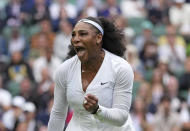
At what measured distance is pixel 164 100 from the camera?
35.1 feet

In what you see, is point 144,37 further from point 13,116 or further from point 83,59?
point 83,59

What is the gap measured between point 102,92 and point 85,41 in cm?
46

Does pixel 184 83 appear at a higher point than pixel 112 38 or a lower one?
lower

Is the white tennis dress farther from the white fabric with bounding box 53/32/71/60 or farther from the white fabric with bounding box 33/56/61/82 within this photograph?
the white fabric with bounding box 53/32/71/60

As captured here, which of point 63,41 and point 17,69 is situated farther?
point 63,41

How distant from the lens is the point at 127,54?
36.3 feet

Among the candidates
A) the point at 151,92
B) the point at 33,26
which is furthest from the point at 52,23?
the point at 151,92

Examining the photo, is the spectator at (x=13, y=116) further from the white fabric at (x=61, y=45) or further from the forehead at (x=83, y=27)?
the forehead at (x=83, y=27)

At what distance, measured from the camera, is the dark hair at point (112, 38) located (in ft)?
17.9

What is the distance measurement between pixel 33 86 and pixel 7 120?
3.49 feet

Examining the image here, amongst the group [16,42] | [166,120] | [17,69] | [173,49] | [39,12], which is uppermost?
[39,12]

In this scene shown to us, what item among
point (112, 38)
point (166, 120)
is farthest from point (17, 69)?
point (112, 38)

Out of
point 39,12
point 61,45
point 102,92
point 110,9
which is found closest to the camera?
point 102,92

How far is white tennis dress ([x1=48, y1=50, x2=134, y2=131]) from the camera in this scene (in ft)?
16.9
